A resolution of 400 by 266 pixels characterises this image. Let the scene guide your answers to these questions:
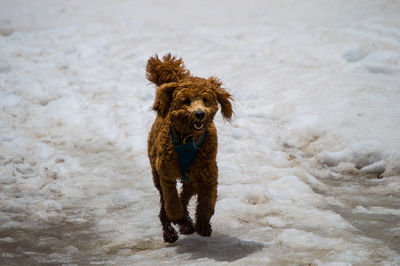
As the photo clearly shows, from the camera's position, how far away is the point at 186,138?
196 inches

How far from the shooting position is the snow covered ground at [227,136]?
5.31 m

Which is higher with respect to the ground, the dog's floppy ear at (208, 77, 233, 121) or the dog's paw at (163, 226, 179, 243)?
the dog's floppy ear at (208, 77, 233, 121)

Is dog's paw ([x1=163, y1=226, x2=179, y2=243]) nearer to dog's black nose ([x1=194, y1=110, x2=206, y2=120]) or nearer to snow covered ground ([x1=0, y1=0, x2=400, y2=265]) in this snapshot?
snow covered ground ([x1=0, y1=0, x2=400, y2=265])

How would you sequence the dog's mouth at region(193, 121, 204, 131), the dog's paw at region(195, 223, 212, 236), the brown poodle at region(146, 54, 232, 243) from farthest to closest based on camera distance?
the dog's paw at region(195, 223, 212, 236)
the brown poodle at region(146, 54, 232, 243)
the dog's mouth at region(193, 121, 204, 131)

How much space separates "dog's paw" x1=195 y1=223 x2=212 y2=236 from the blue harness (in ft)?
2.17

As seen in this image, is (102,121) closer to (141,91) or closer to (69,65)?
(141,91)

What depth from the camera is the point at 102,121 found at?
9945 mm

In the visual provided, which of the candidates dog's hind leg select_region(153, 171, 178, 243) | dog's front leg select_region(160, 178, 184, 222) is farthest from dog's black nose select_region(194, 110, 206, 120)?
dog's hind leg select_region(153, 171, 178, 243)

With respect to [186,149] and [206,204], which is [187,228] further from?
[186,149]

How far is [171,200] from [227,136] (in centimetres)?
386

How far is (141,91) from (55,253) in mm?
6277

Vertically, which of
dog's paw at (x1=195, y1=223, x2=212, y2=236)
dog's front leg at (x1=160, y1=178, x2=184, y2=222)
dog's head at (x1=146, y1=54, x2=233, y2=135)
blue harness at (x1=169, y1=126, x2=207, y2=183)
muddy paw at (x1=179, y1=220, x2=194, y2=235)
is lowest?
dog's paw at (x1=195, y1=223, x2=212, y2=236)

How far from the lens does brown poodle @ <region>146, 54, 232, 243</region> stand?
15.9 ft

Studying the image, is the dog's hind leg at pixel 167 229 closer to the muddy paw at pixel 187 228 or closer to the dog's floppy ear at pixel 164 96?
the muddy paw at pixel 187 228
